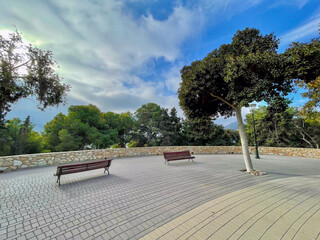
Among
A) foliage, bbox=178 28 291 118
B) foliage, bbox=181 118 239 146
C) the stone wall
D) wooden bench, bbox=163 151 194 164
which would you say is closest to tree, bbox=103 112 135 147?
the stone wall

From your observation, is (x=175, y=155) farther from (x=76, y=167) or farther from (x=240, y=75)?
(x=240, y=75)

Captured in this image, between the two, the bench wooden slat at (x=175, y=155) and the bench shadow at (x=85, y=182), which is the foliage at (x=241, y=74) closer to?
the bench wooden slat at (x=175, y=155)

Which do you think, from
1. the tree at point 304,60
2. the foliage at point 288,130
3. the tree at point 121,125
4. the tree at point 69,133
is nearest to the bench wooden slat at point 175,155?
the tree at point 304,60

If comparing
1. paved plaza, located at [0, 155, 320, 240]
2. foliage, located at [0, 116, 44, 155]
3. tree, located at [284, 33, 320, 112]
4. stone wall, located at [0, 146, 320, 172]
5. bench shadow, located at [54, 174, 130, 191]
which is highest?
tree, located at [284, 33, 320, 112]

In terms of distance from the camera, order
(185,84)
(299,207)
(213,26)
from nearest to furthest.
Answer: (299,207) → (185,84) → (213,26)

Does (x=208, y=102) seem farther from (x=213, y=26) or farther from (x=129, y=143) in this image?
(x=129, y=143)

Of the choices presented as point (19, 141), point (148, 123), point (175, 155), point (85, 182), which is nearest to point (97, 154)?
point (85, 182)

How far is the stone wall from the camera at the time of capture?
6.85m

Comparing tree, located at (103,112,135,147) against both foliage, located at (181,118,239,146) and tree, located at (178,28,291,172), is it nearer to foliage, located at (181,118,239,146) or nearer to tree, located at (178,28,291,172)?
foliage, located at (181,118,239,146)

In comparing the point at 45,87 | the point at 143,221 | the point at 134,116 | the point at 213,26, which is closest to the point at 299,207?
the point at 143,221

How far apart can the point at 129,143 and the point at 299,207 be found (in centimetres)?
2075

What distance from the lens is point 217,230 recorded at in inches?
87.4

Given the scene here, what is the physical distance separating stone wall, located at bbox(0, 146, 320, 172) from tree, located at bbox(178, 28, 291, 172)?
695 cm

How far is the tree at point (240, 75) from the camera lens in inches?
178
